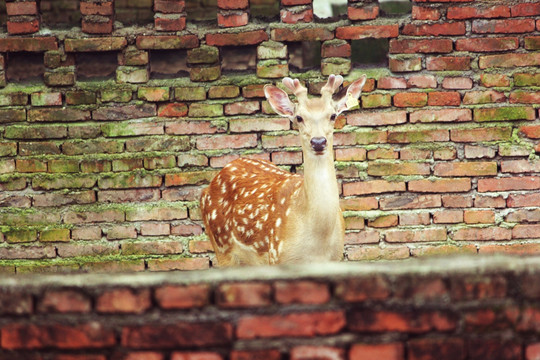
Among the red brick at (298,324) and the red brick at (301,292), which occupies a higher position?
the red brick at (301,292)

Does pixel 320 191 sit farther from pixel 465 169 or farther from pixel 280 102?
pixel 465 169

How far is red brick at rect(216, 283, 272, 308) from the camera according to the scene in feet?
5.77

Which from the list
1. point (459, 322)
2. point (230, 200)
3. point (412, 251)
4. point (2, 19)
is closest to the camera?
point (459, 322)

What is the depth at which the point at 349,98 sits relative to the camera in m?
4.08

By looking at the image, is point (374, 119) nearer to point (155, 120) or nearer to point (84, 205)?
point (155, 120)

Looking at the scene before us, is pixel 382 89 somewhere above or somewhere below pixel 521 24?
below

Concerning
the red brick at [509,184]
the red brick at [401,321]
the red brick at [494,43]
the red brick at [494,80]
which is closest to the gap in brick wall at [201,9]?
the red brick at [494,43]

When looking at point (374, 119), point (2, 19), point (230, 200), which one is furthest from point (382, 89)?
point (2, 19)

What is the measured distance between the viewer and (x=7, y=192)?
477cm

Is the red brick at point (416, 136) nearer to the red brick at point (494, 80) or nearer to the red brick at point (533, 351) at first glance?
the red brick at point (494, 80)

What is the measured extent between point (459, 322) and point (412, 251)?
117 inches

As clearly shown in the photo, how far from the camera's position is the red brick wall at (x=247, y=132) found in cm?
465

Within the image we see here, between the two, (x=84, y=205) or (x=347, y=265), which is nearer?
(x=347, y=265)

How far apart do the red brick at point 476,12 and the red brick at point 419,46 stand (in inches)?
6.5
